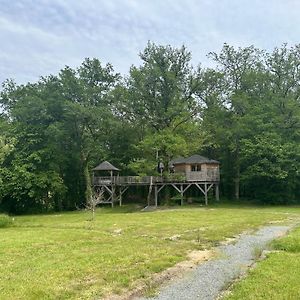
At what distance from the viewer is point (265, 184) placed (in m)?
37.2

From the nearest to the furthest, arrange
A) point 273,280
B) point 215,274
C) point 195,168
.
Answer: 1. point 273,280
2. point 215,274
3. point 195,168

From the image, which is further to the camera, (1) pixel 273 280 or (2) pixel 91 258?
(2) pixel 91 258

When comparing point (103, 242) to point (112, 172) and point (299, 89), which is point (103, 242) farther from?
point (299, 89)

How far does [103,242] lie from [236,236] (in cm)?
504

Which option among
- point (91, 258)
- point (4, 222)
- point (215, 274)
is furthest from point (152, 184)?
point (215, 274)

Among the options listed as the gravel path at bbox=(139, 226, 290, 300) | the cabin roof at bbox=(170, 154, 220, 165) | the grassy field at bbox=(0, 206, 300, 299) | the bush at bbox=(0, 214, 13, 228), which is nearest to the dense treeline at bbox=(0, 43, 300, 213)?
the cabin roof at bbox=(170, 154, 220, 165)

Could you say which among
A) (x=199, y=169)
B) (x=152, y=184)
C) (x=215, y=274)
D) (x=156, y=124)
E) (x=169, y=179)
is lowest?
(x=215, y=274)

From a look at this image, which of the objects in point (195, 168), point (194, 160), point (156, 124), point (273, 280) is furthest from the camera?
point (156, 124)

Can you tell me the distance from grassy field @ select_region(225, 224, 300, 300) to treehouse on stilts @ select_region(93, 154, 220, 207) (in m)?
25.7

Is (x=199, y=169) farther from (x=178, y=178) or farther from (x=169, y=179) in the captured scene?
(x=169, y=179)

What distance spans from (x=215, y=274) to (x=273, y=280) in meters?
1.42

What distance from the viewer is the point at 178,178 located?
36844mm

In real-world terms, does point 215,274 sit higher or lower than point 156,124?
lower

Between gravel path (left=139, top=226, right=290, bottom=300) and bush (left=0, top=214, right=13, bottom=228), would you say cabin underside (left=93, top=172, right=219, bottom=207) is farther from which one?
gravel path (left=139, top=226, right=290, bottom=300)
